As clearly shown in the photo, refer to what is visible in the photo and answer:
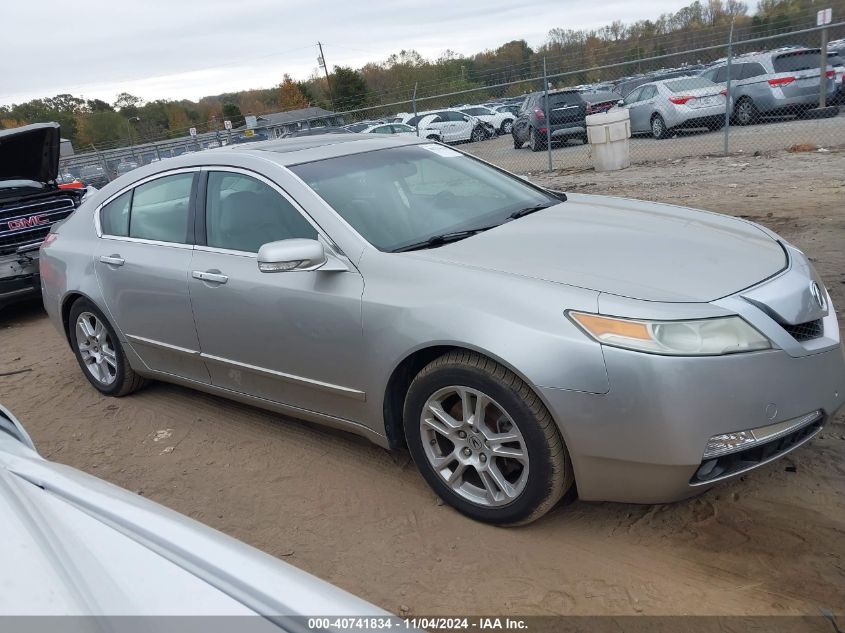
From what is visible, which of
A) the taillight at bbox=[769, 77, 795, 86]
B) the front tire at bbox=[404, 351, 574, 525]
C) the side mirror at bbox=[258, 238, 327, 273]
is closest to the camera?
the front tire at bbox=[404, 351, 574, 525]

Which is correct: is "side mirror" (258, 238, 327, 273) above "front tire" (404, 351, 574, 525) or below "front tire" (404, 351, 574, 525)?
above

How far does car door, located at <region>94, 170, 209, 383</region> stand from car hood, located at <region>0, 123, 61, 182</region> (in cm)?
361

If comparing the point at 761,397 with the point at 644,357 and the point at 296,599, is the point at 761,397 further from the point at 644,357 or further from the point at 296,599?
the point at 296,599

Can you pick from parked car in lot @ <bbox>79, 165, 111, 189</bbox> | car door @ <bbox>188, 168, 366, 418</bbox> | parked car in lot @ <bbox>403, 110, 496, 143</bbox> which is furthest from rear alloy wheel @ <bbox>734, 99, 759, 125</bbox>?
parked car in lot @ <bbox>79, 165, 111, 189</bbox>

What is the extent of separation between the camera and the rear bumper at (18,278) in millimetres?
7371

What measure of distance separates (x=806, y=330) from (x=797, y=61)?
15347 mm

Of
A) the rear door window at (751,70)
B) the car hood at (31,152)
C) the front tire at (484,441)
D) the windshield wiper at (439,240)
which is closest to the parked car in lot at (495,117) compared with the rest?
the rear door window at (751,70)

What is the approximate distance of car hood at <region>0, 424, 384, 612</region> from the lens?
150 cm

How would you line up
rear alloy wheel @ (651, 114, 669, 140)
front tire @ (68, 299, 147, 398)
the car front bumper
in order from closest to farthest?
the car front bumper < front tire @ (68, 299, 147, 398) < rear alloy wheel @ (651, 114, 669, 140)

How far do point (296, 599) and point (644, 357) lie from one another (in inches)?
57.3

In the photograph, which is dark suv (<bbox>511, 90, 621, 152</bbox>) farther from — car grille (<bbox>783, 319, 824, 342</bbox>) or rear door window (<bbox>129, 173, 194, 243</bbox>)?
car grille (<bbox>783, 319, 824, 342</bbox>)

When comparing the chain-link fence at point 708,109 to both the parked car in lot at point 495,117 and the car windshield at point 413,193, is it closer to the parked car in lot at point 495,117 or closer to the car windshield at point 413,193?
the parked car in lot at point 495,117

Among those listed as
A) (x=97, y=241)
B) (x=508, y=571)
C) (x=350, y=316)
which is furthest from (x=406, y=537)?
(x=97, y=241)

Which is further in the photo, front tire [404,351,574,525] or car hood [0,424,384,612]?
front tire [404,351,574,525]
